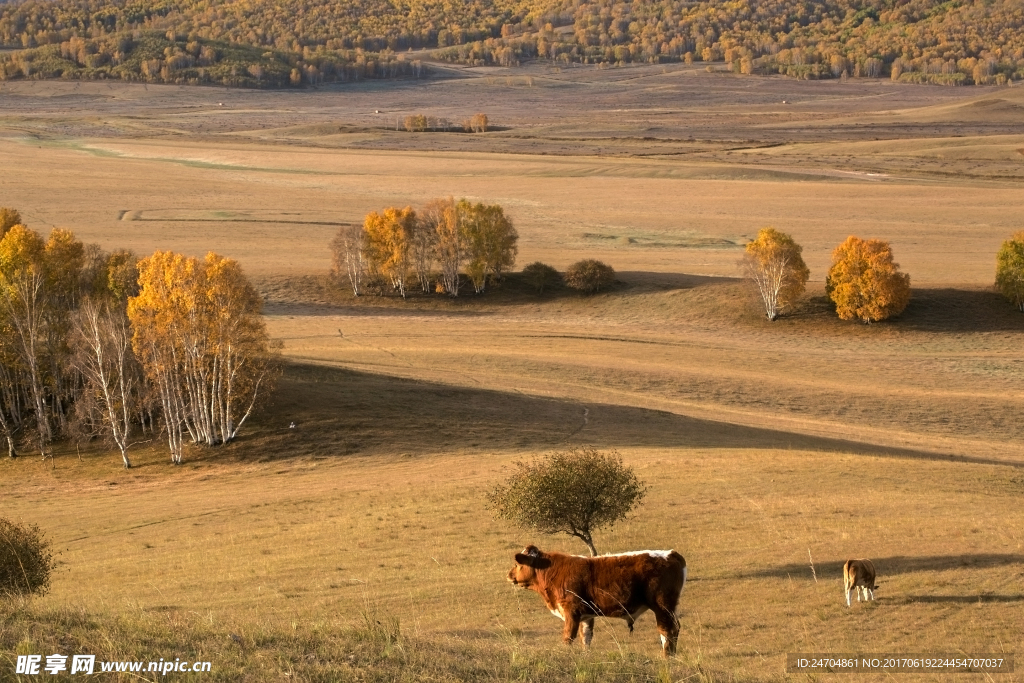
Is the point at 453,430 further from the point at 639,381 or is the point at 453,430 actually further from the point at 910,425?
the point at 910,425

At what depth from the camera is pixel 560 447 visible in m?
36.8

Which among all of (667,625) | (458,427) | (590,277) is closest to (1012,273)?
(590,277)

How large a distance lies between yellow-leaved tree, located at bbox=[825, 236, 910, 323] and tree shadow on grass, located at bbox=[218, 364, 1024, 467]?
91.4 ft

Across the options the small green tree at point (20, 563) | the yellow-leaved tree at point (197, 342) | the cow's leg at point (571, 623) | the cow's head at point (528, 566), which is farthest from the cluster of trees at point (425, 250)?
the cow's leg at point (571, 623)

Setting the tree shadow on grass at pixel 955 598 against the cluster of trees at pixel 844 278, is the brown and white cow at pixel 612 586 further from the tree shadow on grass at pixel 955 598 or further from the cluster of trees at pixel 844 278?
the cluster of trees at pixel 844 278

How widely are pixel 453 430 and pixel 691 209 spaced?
75.9 metres

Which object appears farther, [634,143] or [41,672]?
[634,143]

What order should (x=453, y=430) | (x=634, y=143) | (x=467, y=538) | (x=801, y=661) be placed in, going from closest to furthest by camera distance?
(x=801, y=661) → (x=467, y=538) → (x=453, y=430) → (x=634, y=143)

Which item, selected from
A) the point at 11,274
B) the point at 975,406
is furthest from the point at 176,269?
the point at 975,406

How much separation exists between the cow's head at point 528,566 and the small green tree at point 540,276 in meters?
63.3

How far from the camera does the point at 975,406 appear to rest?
154ft

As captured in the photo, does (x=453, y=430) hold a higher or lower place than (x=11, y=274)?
lower

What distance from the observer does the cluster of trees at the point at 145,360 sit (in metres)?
39.9

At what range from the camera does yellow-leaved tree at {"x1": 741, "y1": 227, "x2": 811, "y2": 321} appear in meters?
68.3
